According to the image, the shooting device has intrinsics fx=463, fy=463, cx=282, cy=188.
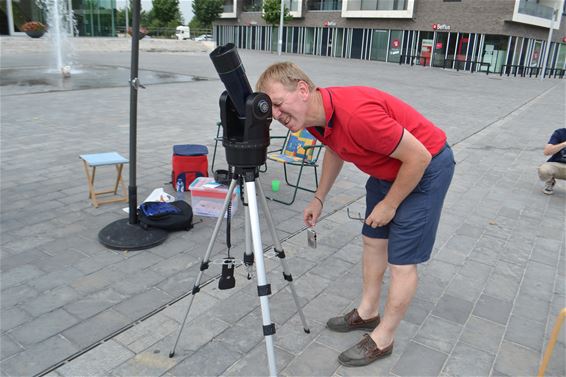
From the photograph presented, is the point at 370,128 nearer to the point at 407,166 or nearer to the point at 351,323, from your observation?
the point at 407,166

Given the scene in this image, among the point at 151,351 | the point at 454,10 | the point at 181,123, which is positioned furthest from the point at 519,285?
the point at 454,10

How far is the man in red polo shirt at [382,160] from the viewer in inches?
83.7

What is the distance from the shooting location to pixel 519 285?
3.64m

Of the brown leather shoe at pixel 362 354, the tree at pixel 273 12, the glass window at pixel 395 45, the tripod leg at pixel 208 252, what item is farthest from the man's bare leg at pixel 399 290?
the tree at pixel 273 12

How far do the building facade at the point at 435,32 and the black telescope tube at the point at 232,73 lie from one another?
31883 millimetres

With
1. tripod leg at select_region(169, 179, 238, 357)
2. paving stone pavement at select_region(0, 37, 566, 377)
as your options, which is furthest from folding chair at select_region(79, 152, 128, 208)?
tripod leg at select_region(169, 179, 238, 357)

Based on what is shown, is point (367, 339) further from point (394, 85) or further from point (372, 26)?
point (372, 26)

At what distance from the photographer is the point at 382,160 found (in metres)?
2.29

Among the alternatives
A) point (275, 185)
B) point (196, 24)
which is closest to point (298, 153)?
point (275, 185)

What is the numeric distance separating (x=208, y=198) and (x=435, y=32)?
113ft

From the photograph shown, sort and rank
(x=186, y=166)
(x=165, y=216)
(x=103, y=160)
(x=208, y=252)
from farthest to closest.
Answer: (x=186, y=166), (x=103, y=160), (x=165, y=216), (x=208, y=252)

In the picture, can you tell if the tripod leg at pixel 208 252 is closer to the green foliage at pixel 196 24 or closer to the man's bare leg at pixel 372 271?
the man's bare leg at pixel 372 271

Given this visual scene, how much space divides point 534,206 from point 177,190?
423cm

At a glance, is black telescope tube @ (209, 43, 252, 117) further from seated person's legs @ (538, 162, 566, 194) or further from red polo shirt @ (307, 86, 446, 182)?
seated person's legs @ (538, 162, 566, 194)
